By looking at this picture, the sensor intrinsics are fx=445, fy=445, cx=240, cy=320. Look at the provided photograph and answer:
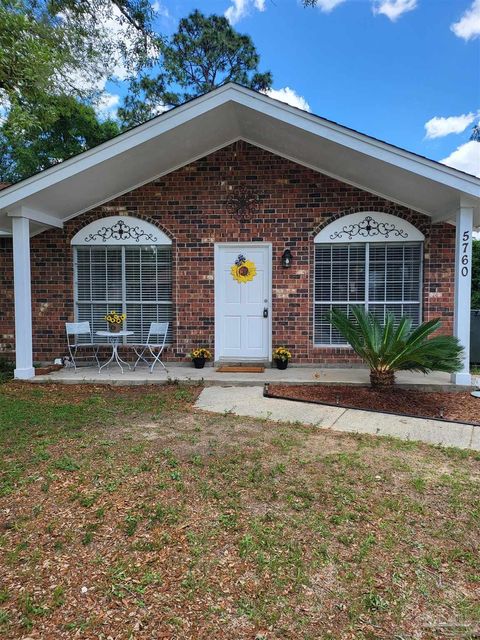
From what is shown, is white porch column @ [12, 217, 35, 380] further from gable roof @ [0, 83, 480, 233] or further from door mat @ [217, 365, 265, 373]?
door mat @ [217, 365, 265, 373]

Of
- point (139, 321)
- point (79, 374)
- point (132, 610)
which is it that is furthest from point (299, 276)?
point (132, 610)

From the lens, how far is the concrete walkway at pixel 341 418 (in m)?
4.44

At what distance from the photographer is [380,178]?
22.9 feet

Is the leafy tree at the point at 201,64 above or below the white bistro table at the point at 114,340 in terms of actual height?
above

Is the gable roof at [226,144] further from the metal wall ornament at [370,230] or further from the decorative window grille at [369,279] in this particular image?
the decorative window grille at [369,279]

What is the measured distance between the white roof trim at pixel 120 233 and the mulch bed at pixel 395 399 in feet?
11.3

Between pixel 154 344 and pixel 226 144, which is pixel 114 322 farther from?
pixel 226 144

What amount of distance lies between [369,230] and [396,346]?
8.90 ft

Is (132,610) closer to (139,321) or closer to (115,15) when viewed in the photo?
(139,321)

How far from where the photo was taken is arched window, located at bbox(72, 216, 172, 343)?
7941 mm

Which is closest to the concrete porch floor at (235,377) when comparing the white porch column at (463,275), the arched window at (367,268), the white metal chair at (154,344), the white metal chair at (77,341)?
the white metal chair at (154,344)

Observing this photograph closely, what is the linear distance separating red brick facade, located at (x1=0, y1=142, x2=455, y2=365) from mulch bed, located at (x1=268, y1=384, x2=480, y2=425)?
1.53m

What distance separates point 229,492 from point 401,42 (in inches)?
601

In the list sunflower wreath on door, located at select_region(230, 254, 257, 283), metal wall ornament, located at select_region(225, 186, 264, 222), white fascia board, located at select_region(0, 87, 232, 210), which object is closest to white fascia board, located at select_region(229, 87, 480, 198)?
white fascia board, located at select_region(0, 87, 232, 210)
